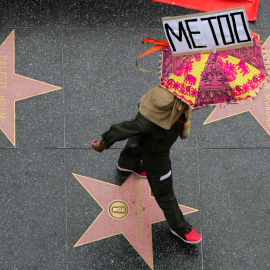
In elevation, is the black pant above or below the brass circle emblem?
above

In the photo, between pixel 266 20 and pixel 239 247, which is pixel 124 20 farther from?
pixel 239 247

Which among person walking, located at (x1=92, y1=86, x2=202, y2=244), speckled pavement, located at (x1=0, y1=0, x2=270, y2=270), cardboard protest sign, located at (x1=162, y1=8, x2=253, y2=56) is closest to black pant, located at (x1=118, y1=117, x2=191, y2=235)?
person walking, located at (x1=92, y1=86, x2=202, y2=244)

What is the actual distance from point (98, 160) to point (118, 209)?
1.39 ft

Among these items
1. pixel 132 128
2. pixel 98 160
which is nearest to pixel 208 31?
pixel 132 128

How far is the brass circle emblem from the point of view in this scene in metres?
4.22

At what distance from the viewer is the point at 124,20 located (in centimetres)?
475

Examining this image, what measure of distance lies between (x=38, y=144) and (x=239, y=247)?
5.74 ft

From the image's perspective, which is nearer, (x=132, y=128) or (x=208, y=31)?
(x=208, y=31)

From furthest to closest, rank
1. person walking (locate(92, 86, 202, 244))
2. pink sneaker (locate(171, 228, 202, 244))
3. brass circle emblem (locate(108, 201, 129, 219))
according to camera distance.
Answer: brass circle emblem (locate(108, 201, 129, 219))
pink sneaker (locate(171, 228, 202, 244))
person walking (locate(92, 86, 202, 244))

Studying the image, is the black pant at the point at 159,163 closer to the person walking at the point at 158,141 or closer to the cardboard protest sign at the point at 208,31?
the person walking at the point at 158,141

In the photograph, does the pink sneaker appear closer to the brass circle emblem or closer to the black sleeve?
the brass circle emblem

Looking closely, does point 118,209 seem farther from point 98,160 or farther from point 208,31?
point 208,31

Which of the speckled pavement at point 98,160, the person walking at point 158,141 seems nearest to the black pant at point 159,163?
the person walking at point 158,141

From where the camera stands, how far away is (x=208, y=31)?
3000mm
